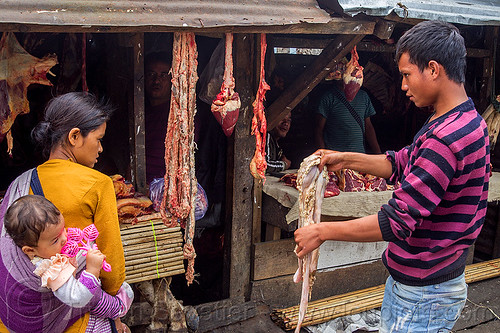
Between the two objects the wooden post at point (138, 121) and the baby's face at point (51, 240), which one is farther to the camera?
the wooden post at point (138, 121)

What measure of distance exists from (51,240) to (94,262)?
0.24 meters

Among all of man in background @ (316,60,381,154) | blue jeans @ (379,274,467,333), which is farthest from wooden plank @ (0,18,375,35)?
blue jeans @ (379,274,467,333)

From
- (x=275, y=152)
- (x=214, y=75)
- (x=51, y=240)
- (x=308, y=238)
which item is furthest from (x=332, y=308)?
(x=51, y=240)

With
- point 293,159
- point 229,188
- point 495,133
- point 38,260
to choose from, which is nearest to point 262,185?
point 229,188

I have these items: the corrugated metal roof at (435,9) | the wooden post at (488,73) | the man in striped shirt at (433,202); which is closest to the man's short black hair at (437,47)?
the man in striped shirt at (433,202)

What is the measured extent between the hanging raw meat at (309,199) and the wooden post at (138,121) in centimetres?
166

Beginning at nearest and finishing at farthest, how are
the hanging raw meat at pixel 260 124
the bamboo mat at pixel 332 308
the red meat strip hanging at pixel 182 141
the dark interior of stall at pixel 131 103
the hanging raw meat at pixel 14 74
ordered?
the hanging raw meat at pixel 14 74, the red meat strip hanging at pixel 182 141, the hanging raw meat at pixel 260 124, the dark interior of stall at pixel 131 103, the bamboo mat at pixel 332 308

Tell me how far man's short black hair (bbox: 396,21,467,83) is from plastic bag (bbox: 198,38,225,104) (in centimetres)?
211

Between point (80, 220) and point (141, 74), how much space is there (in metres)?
1.86

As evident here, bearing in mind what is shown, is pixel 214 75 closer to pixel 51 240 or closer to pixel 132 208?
pixel 132 208

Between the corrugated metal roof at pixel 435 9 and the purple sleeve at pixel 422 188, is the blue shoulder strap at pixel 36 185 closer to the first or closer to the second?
the purple sleeve at pixel 422 188

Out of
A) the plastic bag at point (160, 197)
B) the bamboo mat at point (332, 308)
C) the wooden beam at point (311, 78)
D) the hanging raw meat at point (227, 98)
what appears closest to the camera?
the hanging raw meat at point (227, 98)

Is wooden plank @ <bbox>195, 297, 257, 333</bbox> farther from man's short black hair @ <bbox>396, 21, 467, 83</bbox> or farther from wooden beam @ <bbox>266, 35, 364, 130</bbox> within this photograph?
man's short black hair @ <bbox>396, 21, 467, 83</bbox>

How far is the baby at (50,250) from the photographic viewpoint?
6.91 ft
